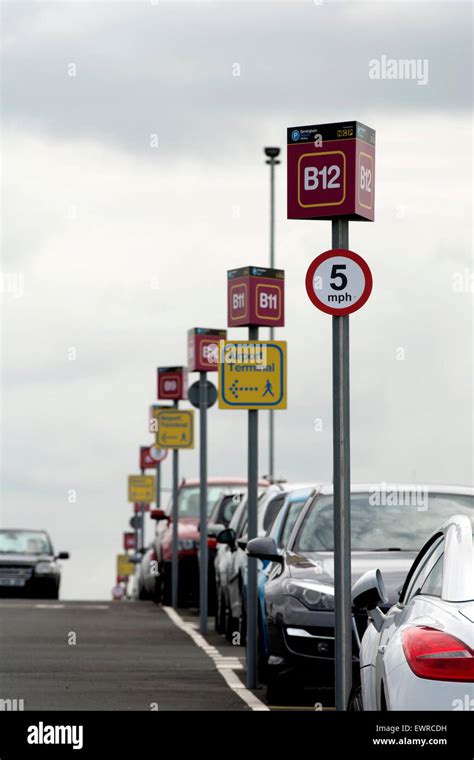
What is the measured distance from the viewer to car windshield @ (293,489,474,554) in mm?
14664

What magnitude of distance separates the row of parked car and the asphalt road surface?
0.61 m

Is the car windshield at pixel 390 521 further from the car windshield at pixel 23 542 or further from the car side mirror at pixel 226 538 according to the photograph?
the car windshield at pixel 23 542

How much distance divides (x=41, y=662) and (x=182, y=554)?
1131 centimetres

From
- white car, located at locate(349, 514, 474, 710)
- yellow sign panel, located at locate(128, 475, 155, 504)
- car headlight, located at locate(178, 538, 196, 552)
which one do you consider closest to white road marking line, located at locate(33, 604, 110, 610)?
car headlight, located at locate(178, 538, 196, 552)

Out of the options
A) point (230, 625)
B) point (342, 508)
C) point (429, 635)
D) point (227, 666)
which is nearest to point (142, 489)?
point (230, 625)

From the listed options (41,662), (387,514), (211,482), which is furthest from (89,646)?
(211,482)

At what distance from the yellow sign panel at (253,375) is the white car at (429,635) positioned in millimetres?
7360

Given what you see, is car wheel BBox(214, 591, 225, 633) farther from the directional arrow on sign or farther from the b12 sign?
the directional arrow on sign

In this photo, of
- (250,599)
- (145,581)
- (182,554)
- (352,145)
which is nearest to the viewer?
(352,145)

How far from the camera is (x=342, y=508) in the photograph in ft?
36.9

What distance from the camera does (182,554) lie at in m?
29.7

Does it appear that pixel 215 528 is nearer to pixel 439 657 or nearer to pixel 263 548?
pixel 263 548

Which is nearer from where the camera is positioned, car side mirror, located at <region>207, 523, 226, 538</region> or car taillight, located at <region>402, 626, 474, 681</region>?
car taillight, located at <region>402, 626, 474, 681</region>
